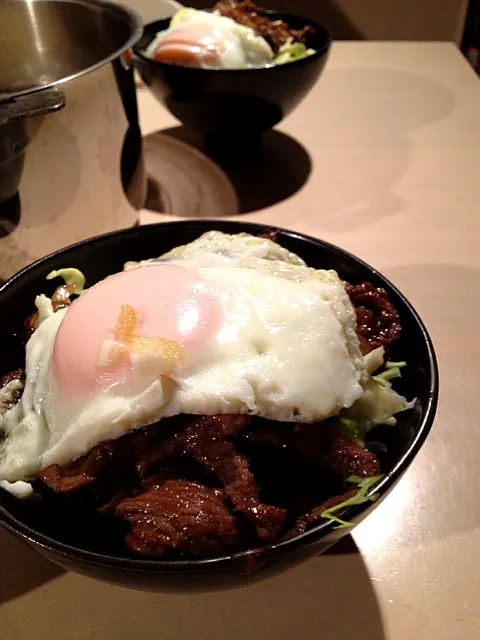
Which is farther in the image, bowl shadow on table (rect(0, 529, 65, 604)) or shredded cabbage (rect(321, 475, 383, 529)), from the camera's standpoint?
bowl shadow on table (rect(0, 529, 65, 604))

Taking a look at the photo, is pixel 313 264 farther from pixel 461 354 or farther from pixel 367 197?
pixel 367 197

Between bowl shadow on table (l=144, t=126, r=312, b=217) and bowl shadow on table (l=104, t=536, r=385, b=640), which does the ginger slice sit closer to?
bowl shadow on table (l=104, t=536, r=385, b=640)

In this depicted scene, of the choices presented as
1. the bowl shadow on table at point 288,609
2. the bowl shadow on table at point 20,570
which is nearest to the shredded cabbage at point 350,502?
the bowl shadow on table at point 288,609

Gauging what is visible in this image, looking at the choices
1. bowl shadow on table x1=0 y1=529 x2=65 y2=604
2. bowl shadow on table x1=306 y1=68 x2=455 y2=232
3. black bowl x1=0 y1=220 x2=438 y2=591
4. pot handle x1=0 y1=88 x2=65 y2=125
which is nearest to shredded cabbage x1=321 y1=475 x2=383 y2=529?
black bowl x1=0 y1=220 x2=438 y2=591

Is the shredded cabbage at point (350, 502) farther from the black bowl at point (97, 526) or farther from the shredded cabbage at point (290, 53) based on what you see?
the shredded cabbage at point (290, 53)

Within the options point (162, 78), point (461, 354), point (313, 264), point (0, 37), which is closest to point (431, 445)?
point (461, 354)

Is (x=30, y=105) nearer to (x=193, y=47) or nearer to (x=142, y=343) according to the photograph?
(x=142, y=343)
